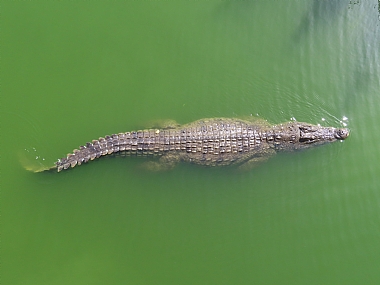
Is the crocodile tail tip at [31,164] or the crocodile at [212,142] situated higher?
the crocodile at [212,142]

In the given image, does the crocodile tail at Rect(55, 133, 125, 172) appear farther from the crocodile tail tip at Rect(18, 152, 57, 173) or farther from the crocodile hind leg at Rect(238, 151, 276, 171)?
the crocodile hind leg at Rect(238, 151, 276, 171)

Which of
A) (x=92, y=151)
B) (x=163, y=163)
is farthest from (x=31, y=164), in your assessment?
(x=163, y=163)

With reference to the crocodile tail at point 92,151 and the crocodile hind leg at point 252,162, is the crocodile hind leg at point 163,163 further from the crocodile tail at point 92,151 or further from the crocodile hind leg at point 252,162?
the crocodile hind leg at point 252,162

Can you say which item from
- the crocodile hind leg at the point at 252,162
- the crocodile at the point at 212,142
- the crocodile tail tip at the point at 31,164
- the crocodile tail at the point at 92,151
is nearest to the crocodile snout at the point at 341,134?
the crocodile at the point at 212,142

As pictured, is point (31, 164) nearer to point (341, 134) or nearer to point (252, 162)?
Result: point (252, 162)

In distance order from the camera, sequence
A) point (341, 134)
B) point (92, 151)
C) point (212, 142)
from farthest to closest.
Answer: point (341, 134) → point (212, 142) → point (92, 151)

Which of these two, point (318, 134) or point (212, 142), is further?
point (318, 134)

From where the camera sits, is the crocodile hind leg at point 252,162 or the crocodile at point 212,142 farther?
the crocodile hind leg at point 252,162
